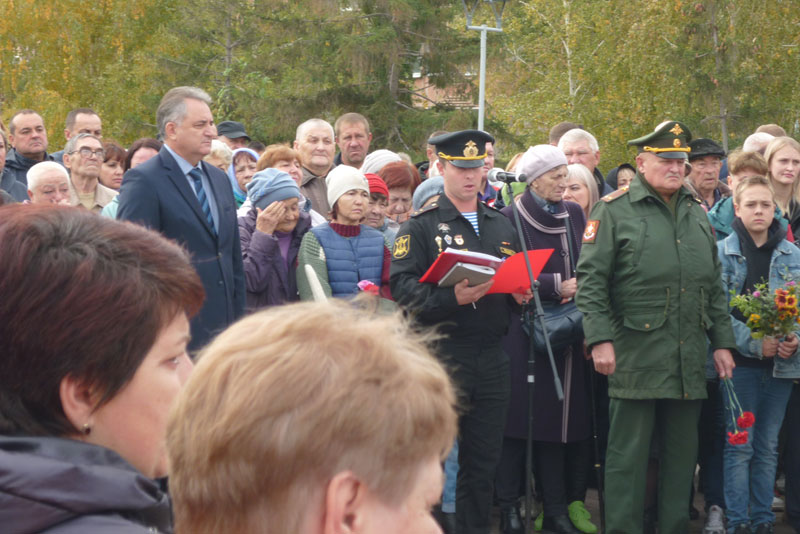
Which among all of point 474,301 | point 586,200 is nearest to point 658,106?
point 586,200

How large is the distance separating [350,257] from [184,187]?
1.26 m

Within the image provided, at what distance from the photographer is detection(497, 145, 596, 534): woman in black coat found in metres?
6.31

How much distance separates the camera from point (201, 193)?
5.11 meters

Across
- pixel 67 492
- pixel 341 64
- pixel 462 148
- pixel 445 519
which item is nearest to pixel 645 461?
pixel 445 519

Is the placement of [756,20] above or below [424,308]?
above

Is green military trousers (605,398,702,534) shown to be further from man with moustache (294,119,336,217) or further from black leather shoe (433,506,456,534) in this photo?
man with moustache (294,119,336,217)

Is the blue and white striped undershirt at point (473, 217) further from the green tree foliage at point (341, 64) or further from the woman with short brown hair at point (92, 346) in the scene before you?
the green tree foliage at point (341, 64)

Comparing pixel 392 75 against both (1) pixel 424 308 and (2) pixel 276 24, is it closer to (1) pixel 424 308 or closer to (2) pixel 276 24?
(2) pixel 276 24

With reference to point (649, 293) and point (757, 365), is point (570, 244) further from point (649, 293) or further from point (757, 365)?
point (757, 365)

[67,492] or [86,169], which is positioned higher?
[86,169]

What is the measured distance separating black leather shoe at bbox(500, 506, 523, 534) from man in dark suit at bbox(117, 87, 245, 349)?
2298mm

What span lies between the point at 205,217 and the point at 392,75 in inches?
751

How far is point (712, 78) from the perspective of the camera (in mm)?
22750

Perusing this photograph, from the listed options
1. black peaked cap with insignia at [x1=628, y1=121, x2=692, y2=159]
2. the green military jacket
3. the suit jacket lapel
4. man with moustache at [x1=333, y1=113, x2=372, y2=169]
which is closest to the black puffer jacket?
the suit jacket lapel
